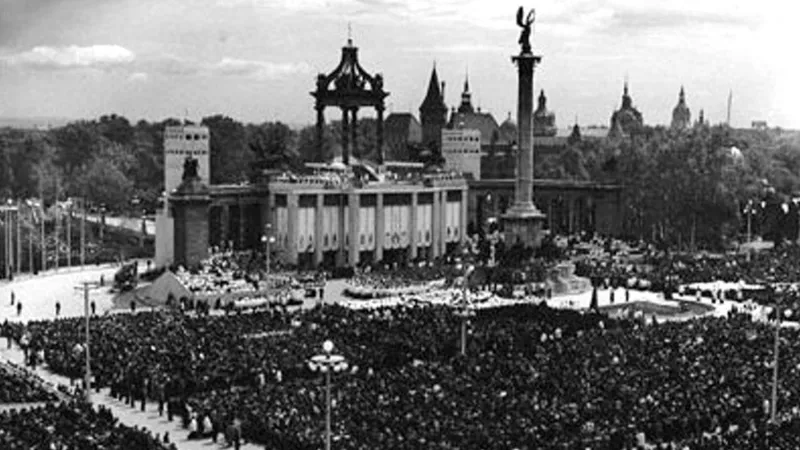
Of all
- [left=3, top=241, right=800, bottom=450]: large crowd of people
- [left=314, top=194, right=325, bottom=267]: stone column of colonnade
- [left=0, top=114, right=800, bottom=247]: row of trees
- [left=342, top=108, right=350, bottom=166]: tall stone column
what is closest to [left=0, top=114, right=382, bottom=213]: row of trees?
[left=0, top=114, right=800, bottom=247]: row of trees

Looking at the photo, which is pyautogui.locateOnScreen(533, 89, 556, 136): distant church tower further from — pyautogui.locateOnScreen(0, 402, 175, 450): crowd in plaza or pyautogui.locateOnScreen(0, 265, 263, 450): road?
pyautogui.locateOnScreen(0, 402, 175, 450): crowd in plaza

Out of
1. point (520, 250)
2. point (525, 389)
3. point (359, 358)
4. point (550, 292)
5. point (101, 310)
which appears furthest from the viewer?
point (520, 250)

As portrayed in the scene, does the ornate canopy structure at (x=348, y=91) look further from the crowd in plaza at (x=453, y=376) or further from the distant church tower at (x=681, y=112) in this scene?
the distant church tower at (x=681, y=112)

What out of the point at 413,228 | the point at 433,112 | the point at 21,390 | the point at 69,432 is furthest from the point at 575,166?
the point at 69,432

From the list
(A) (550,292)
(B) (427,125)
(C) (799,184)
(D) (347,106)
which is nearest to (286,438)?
(A) (550,292)

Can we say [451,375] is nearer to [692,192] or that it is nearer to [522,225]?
[522,225]

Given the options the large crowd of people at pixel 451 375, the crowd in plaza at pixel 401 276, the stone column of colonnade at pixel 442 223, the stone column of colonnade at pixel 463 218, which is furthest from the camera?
the stone column of colonnade at pixel 463 218

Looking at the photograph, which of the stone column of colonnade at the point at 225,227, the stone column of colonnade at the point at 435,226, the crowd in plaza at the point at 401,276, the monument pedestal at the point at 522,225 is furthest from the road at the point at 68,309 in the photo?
the monument pedestal at the point at 522,225

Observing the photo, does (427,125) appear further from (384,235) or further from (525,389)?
(525,389)
